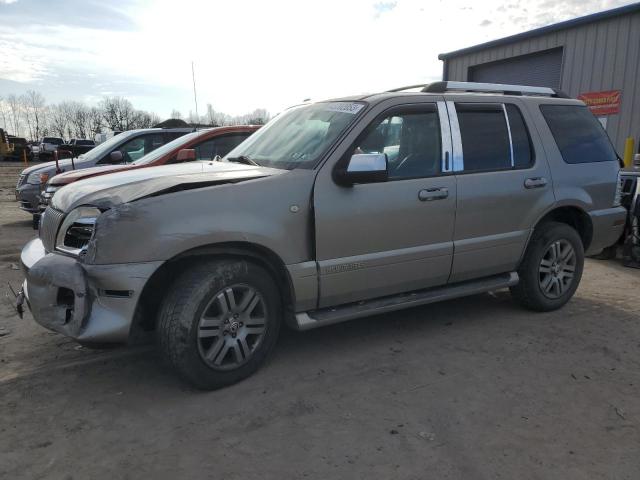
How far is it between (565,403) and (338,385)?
55.4 inches

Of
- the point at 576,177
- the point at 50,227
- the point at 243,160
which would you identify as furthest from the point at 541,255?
the point at 50,227

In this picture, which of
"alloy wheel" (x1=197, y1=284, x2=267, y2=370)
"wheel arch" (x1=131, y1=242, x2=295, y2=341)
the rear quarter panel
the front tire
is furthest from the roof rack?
"alloy wheel" (x1=197, y1=284, x2=267, y2=370)

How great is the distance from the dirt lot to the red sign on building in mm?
8418

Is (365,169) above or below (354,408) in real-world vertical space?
above

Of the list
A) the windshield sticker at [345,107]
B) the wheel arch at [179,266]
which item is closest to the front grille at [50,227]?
the wheel arch at [179,266]

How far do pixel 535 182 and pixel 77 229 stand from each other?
11.9 feet

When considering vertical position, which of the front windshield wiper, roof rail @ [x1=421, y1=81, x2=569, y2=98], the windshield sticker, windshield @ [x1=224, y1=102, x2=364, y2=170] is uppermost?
roof rail @ [x1=421, y1=81, x2=569, y2=98]

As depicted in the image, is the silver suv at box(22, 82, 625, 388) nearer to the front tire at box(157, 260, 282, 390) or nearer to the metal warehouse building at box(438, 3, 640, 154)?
the front tire at box(157, 260, 282, 390)

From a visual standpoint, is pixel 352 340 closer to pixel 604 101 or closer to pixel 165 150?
pixel 165 150

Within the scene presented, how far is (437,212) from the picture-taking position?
391 centimetres

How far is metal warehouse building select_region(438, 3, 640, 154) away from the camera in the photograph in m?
10.7

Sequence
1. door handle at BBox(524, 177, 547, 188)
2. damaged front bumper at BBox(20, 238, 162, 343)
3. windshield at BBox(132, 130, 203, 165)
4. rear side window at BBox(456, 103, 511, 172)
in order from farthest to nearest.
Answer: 1. windshield at BBox(132, 130, 203, 165)
2. door handle at BBox(524, 177, 547, 188)
3. rear side window at BBox(456, 103, 511, 172)
4. damaged front bumper at BBox(20, 238, 162, 343)

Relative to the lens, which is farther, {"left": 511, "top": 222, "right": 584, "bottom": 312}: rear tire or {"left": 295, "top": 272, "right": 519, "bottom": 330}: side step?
{"left": 511, "top": 222, "right": 584, "bottom": 312}: rear tire

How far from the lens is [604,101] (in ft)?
37.4
